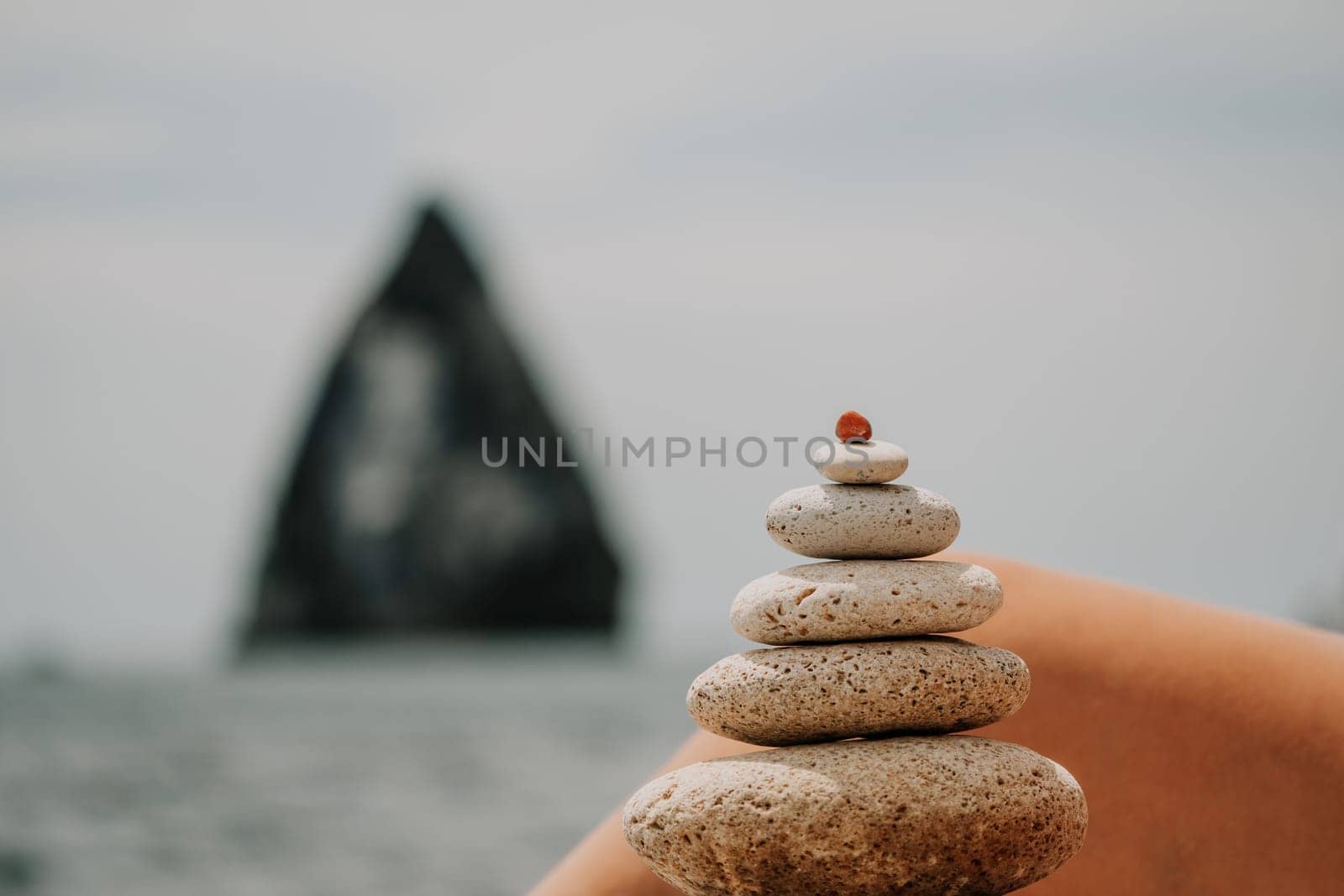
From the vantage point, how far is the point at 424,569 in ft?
114

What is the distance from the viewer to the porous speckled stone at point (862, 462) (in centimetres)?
274

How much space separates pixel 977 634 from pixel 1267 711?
0.71 metres

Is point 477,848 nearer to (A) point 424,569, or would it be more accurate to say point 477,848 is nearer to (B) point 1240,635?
(B) point 1240,635

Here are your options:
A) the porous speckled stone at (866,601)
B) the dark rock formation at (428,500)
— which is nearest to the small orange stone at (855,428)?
the porous speckled stone at (866,601)

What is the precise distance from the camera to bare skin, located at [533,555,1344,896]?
3.28 meters

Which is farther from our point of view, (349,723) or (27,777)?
(349,723)

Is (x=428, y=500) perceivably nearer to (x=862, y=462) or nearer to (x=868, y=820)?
(x=862, y=462)

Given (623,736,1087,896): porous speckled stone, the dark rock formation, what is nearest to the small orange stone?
(623,736,1087,896): porous speckled stone

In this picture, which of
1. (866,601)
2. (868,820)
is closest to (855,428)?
(866,601)

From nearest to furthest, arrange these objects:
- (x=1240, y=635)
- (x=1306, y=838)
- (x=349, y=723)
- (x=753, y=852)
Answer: (x=753, y=852) < (x=1306, y=838) < (x=1240, y=635) < (x=349, y=723)

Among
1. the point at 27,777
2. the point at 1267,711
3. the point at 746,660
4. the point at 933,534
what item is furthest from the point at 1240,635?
the point at 27,777

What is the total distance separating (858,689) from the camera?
2.63m

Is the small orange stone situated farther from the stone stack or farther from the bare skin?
the bare skin

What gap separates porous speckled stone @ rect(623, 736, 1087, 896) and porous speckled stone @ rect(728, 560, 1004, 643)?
0.22 meters
